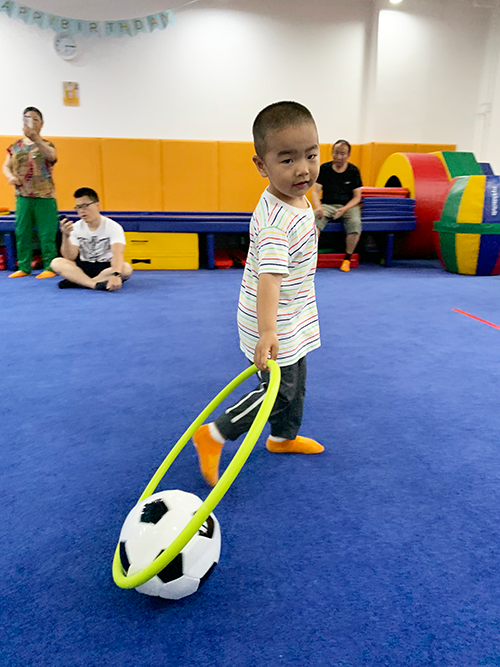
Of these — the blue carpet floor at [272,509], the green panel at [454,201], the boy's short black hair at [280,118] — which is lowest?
the blue carpet floor at [272,509]

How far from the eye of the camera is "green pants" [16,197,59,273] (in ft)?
15.3

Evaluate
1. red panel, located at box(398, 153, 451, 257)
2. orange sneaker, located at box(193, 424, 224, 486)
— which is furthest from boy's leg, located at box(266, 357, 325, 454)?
red panel, located at box(398, 153, 451, 257)

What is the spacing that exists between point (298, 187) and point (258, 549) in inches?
32.9

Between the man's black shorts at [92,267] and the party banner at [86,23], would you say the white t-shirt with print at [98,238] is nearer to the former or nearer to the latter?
the man's black shorts at [92,267]

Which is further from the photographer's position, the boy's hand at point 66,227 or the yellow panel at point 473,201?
the yellow panel at point 473,201

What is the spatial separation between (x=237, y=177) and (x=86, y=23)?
2445mm

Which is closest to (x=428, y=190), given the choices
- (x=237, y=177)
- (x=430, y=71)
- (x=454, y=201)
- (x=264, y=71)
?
(x=454, y=201)

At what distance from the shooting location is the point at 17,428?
1.66 metres

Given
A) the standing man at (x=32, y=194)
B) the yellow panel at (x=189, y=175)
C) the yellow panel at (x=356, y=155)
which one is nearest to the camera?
the standing man at (x=32, y=194)

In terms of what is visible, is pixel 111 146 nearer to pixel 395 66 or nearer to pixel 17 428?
pixel 395 66

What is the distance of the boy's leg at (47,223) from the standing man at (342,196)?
2636 mm

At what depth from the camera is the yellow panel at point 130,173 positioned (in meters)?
5.96

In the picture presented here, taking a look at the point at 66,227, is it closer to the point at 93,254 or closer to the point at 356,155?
the point at 93,254

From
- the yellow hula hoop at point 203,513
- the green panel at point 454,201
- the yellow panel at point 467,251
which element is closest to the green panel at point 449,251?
the yellow panel at point 467,251
